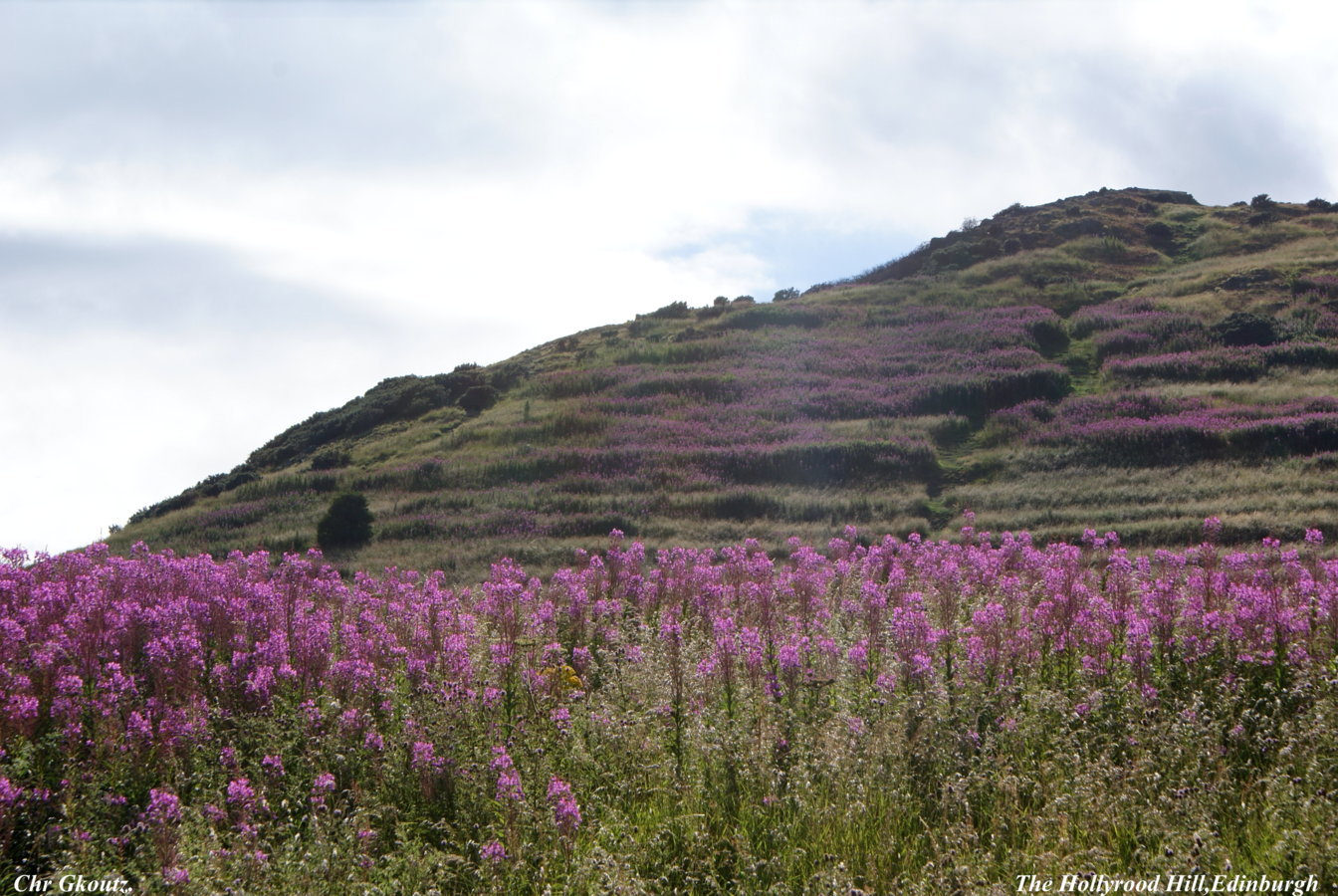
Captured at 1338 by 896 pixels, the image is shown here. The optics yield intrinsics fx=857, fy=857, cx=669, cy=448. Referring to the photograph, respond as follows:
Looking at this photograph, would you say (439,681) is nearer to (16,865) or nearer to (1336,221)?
(16,865)

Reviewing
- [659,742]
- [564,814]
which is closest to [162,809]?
[564,814]

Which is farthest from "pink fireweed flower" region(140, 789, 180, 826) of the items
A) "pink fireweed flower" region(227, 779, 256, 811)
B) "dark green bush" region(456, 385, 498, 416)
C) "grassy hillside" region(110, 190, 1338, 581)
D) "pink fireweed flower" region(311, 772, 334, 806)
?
"dark green bush" region(456, 385, 498, 416)

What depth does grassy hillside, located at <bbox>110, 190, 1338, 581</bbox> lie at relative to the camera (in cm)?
1992

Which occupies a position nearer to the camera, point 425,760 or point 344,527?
point 425,760

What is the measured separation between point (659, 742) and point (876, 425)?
21516 millimetres

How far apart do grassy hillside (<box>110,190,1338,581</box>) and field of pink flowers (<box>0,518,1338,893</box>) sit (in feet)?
30.8

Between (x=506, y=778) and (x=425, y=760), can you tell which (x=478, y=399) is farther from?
(x=506, y=778)

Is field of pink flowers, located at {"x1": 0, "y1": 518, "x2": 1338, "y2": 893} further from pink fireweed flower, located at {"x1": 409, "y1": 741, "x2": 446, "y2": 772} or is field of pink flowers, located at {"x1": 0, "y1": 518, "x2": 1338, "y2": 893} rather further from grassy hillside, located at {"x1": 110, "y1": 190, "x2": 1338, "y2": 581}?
grassy hillside, located at {"x1": 110, "y1": 190, "x2": 1338, "y2": 581}

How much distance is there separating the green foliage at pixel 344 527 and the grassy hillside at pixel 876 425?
0.49 metres

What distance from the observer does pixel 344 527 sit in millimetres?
21656

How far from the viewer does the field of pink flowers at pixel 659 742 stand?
16.4 ft

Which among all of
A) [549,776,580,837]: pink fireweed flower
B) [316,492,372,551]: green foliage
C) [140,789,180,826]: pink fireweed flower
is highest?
[316,492,372,551]: green foliage

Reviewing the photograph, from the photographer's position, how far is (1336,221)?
43.2 metres

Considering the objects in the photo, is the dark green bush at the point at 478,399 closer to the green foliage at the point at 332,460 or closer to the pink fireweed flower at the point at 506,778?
the green foliage at the point at 332,460
